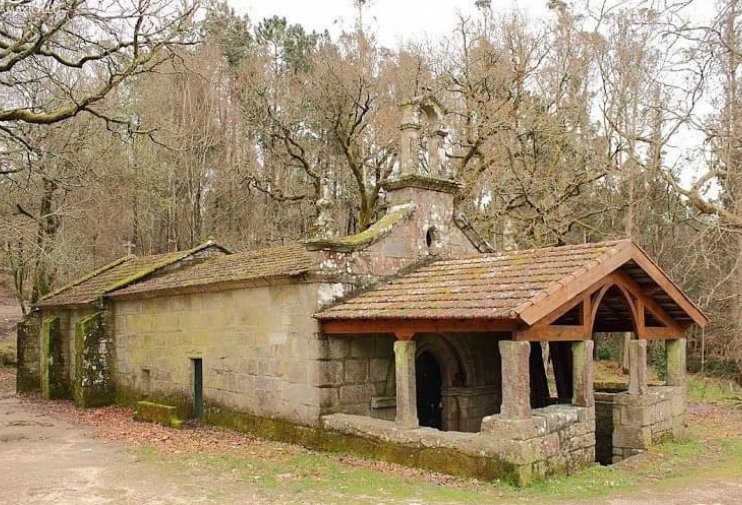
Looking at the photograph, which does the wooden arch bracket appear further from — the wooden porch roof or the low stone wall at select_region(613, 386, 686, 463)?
the low stone wall at select_region(613, 386, 686, 463)

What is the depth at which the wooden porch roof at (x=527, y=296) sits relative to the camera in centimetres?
849

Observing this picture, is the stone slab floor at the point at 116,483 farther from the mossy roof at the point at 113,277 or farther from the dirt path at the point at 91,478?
the mossy roof at the point at 113,277

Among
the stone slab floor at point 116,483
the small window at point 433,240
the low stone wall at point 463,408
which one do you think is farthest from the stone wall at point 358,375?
the stone slab floor at point 116,483

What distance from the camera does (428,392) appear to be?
42.8 ft

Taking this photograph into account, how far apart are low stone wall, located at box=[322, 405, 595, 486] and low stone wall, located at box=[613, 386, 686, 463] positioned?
1318mm

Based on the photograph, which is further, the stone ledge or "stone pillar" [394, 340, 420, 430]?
the stone ledge

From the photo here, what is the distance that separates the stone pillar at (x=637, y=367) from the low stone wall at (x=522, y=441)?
4.69ft

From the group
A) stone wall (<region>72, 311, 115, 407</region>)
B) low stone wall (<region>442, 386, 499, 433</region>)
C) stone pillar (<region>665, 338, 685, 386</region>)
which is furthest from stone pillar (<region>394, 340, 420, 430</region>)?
stone wall (<region>72, 311, 115, 407</region>)

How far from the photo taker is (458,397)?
11977 millimetres

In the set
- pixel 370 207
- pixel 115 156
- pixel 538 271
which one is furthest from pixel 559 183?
pixel 115 156

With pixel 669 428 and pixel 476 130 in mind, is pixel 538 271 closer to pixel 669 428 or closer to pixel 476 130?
pixel 669 428

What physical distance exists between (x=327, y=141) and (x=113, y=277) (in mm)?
10628

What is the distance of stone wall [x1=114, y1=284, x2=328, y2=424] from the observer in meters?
11.0

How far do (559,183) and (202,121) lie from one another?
13.8 m
